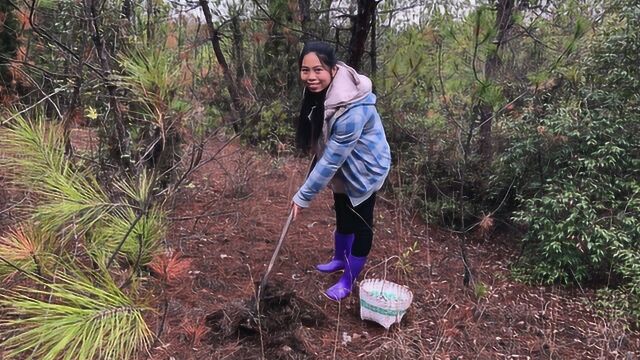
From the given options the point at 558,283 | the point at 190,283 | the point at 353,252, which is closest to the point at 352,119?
the point at 353,252

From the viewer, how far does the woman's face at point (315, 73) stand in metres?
2.35

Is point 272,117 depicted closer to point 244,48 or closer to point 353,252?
point 244,48

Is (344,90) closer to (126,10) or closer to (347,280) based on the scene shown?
(347,280)

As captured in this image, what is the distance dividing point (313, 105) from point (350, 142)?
12.3 inches

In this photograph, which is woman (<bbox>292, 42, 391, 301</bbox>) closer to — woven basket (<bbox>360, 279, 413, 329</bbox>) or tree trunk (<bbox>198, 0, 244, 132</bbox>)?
woven basket (<bbox>360, 279, 413, 329</bbox>)

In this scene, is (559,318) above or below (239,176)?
below

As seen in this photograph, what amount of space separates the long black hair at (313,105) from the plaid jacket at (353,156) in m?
0.11

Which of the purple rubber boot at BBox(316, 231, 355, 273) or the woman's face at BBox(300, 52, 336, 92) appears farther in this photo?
the purple rubber boot at BBox(316, 231, 355, 273)

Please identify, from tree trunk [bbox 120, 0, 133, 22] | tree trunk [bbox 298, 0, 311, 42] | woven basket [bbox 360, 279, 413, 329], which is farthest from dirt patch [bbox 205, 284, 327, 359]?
tree trunk [bbox 298, 0, 311, 42]

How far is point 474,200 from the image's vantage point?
13.6 ft

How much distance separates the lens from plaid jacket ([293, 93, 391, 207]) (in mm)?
2369

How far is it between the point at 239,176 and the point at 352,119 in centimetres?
208

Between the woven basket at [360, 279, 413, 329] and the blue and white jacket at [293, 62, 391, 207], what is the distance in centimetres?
48

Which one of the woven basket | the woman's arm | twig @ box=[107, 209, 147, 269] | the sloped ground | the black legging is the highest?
the woman's arm
